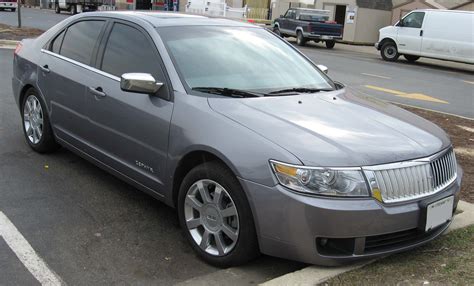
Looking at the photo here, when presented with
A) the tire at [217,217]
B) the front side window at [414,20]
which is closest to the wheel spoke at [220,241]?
the tire at [217,217]

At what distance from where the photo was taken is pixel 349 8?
29.4 meters

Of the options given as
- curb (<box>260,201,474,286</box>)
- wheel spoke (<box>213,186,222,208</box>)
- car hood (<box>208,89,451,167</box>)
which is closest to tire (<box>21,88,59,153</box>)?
car hood (<box>208,89,451,167</box>)

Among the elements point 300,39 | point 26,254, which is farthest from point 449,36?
point 26,254

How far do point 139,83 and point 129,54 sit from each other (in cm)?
69

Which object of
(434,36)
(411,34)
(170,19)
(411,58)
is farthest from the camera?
(411,58)

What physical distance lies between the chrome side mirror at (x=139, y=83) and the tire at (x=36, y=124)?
1.96 meters

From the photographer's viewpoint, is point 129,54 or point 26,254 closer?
point 26,254

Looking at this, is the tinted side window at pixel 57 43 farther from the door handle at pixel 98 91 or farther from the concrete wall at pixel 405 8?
the concrete wall at pixel 405 8

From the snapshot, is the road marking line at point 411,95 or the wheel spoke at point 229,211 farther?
the road marking line at point 411,95

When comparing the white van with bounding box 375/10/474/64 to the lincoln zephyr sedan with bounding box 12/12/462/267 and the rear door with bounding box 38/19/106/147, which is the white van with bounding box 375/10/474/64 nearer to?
the lincoln zephyr sedan with bounding box 12/12/462/267

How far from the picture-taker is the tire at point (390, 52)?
20797mm

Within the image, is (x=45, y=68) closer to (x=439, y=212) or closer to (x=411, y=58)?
(x=439, y=212)

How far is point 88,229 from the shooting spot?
4027mm

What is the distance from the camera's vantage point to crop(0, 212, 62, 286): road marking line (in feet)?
10.8
